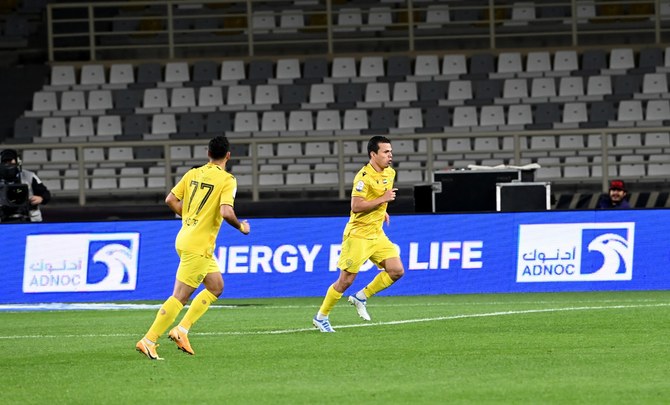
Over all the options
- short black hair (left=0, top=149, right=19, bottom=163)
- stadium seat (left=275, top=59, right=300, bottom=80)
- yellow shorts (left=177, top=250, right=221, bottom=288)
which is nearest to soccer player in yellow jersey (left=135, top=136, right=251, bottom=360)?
yellow shorts (left=177, top=250, right=221, bottom=288)

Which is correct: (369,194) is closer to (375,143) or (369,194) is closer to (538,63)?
(375,143)

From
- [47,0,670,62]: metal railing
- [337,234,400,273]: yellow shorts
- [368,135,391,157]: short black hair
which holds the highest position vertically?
[47,0,670,62]: metal railing

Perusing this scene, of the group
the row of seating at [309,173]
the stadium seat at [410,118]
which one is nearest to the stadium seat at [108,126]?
the row of seating at [309,173]

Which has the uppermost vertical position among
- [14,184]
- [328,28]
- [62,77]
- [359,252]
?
[328,28]

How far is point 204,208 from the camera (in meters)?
11.9

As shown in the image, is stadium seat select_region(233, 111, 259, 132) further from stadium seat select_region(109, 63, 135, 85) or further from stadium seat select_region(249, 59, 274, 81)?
stadium seat select_region(109, 63, 135, 85)

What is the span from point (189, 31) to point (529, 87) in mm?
7877

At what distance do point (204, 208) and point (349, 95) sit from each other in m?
19.0

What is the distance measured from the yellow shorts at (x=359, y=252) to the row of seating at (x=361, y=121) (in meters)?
14.8

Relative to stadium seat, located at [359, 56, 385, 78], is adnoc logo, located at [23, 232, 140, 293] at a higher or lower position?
lower

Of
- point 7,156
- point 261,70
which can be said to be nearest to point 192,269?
point 7,156

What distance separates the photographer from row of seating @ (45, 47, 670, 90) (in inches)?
1232

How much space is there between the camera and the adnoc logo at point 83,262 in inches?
772

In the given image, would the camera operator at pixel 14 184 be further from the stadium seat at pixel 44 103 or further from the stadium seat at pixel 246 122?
the stadium seat at pixel 44 103
